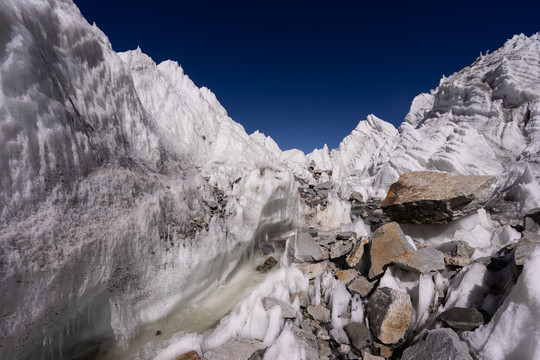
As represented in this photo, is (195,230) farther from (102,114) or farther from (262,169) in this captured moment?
(262,169)

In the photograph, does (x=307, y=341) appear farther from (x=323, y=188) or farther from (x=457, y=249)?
(x=323, y=188)

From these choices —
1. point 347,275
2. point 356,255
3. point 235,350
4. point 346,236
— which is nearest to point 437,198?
point 356,255

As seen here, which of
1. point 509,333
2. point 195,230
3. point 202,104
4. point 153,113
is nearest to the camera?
point 509,333

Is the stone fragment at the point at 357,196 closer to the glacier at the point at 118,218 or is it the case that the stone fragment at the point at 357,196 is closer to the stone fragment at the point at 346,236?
the glacier at the point at 118,218

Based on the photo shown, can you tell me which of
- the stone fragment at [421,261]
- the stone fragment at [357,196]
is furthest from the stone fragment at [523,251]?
the stone fragment at [357,196]

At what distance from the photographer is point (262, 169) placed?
8.97 metres

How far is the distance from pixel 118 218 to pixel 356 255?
4990mm

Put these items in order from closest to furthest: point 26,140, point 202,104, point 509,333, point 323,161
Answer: point 509,333 → point 26,140 → point 202,104 → point 323,161

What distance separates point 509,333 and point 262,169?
24.3 feet

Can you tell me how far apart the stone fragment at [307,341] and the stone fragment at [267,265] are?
327 cm

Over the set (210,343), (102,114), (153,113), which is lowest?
(210,343)

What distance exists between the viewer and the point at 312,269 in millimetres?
5945

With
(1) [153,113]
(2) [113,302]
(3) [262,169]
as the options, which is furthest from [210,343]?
(1) [153,113]

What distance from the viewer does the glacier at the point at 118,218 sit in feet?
9.53
